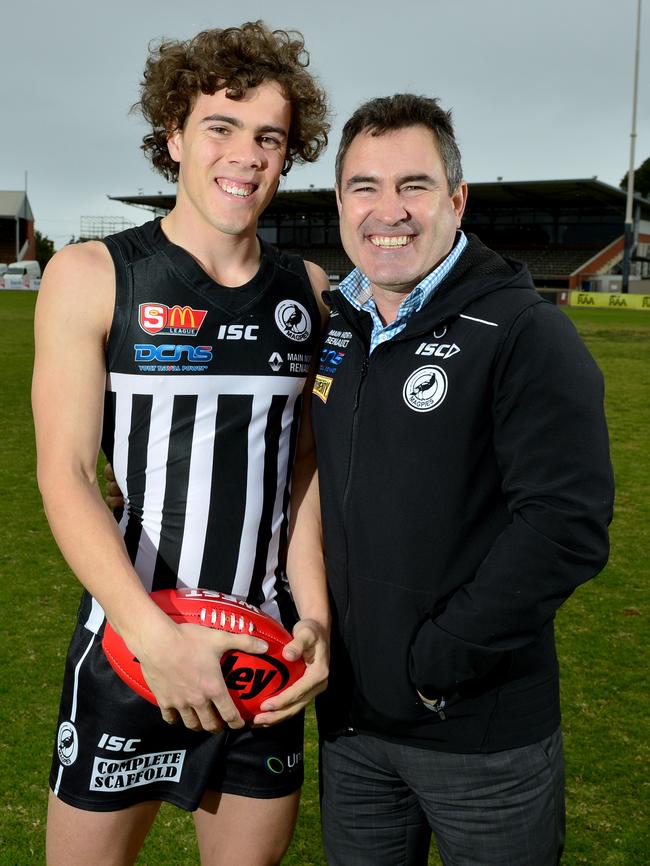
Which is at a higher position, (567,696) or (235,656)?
(235,656)


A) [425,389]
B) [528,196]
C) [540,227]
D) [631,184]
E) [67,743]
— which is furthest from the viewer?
[540,227]

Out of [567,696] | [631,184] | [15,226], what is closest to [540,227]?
[631,184]

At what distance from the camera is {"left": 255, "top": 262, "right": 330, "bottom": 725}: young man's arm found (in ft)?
6.53

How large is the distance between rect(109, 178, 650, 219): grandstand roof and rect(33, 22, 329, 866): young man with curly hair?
43.8m

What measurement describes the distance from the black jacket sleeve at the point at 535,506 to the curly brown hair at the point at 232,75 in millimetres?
923

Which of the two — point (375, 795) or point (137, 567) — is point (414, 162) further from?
point (375, 795)

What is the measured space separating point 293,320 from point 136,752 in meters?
1.15

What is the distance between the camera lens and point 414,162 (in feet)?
6.75

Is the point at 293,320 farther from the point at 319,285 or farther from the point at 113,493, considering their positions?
the point at 113,493

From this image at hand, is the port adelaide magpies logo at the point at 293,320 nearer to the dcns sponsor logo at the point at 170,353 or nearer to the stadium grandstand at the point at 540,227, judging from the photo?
the dcns sponsor logo at the point at 170,353

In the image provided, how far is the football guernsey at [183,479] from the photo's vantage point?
2.09 m

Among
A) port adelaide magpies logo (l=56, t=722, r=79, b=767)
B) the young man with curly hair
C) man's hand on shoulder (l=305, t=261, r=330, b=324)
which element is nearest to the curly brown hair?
the young man with curly hair

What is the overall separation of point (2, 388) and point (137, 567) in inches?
424

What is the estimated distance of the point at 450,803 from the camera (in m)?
1.97
